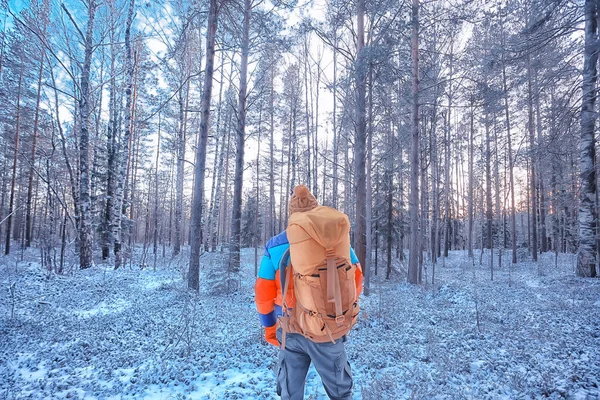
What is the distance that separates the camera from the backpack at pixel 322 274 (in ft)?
6.40

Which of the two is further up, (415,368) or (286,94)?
(286,94)

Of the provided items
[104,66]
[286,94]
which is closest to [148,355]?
[104,66]

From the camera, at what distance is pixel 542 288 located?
866 centimetres

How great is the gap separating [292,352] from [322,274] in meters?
0.77

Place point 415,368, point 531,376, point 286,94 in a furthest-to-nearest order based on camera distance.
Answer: point 286,94 → point 415,368 → point 531,376

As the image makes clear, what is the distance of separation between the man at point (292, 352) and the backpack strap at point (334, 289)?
31cm

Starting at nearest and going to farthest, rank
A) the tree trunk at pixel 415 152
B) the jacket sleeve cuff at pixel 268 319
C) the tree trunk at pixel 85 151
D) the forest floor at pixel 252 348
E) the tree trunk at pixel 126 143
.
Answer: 1. the jacket sleeve cuff at pixel 268 319
2. the forest floor at pixel 252 348
3. the tree trunk at pixel 415 152
4. the tree trunk at pixel 85 151
5. the tree trunk at pixel 126 143

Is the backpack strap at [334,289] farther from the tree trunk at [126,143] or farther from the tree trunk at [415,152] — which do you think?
the tree trunk at [126,143]

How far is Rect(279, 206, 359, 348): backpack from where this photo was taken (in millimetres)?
1949

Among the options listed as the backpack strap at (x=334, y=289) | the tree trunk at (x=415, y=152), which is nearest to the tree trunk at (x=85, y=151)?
the backpack strap at (x=334, y=289)

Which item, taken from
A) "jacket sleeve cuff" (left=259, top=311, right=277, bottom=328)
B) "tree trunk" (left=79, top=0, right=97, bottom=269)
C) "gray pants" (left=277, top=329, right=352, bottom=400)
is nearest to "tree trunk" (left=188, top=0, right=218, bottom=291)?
"tree trunk" (left=79, top=0, right=97, bottom=269)

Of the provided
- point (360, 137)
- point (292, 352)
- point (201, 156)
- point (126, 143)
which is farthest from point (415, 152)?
point (126, 143)

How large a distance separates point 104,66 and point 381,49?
50.0 feet

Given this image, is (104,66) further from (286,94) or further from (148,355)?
(148,355)
